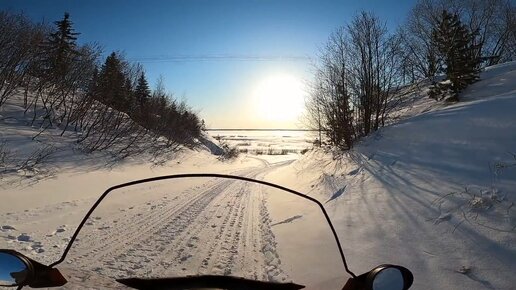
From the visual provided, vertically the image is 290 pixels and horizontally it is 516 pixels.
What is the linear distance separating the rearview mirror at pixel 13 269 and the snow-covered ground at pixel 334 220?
175 centimetres

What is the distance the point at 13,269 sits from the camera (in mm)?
1586

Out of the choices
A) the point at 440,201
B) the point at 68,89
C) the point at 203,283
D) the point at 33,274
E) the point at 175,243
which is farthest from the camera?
the point at 68,89

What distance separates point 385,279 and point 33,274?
1.59 meters

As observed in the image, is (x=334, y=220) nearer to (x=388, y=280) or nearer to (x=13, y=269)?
(x=388, y=280)

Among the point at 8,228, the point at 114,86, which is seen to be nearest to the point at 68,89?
the point at 114,86

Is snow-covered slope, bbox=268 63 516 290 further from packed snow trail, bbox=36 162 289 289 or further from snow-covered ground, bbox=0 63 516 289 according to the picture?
packed snow trail, bbox=36 162 289 289

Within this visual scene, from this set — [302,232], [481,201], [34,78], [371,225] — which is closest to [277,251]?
[302,232]

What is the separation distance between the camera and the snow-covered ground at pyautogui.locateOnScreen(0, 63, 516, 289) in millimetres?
4301

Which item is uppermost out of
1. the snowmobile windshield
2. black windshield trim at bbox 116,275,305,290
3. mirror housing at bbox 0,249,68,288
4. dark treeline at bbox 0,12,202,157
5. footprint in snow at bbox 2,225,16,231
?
dark treeline at bbox 0,12,202,157

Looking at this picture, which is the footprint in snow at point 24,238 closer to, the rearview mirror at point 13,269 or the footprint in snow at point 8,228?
the footprint in snow at point 8,228

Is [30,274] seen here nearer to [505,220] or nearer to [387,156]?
[505,220]

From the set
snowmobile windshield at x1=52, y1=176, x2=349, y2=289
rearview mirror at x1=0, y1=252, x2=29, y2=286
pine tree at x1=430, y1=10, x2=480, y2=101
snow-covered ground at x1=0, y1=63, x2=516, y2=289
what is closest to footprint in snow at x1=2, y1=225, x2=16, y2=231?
snow-covered ground at x1=0, y1=63, x2=516, y2=289

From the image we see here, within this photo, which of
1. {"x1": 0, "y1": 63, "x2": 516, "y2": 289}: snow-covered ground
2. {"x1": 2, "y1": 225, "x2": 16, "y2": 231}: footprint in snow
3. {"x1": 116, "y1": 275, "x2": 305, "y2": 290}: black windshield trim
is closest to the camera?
{"x1": 116, "y1": 275, "x2": 305, "y2": 290}: black windshield trim

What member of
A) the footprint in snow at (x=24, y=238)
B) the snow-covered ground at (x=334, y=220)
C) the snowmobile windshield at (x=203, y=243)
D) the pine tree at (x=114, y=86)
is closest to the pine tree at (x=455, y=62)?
the snow-covered ground at (x=334, y=220)
